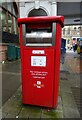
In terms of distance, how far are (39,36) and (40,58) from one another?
46 centimetres

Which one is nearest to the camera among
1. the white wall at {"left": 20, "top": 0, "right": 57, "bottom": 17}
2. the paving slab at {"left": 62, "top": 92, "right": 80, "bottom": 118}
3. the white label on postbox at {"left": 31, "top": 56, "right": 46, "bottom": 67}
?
the paving slab at {"left": 62, "top": 92, "right": 80, "bottom": 118}

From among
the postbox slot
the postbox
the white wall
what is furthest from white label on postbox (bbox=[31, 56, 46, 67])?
the white wall

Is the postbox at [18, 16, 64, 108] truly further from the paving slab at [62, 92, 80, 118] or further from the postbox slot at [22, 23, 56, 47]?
the paving slab at [62, 92, 80, 118]

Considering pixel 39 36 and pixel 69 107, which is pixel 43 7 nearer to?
pixel 39 36

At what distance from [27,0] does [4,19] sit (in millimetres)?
2286

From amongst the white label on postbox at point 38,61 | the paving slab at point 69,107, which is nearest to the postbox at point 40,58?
the white label on postbox at point 38,61

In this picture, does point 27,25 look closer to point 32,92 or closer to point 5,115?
point 32,92

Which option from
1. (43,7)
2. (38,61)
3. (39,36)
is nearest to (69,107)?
(38,61)

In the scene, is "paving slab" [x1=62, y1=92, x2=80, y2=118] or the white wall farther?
the white wall

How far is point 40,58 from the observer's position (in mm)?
3623

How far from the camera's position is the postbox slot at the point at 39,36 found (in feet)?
11.6

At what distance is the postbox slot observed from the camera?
355cm

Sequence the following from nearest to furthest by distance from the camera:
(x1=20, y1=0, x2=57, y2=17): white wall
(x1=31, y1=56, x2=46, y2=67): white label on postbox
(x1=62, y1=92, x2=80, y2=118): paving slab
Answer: (x1=62, y1=92, x2=80, y2=118): paving slab < (x1=31, y1=56, x2=46, y2=67): white label on postbox < (x1=20, y1=0, x2=57, y2=17): white wall

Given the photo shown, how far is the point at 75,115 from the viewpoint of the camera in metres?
3.45
